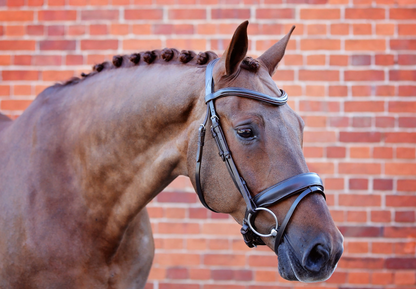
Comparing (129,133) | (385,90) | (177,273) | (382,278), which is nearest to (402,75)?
(385,90)

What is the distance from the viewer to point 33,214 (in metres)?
1.49

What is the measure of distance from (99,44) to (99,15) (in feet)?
0.82

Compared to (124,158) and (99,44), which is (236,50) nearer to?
(124,158)

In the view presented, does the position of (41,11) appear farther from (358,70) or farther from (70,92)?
(358,70)

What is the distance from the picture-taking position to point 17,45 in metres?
2.83

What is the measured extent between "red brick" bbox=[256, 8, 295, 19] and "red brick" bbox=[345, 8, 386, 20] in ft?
1.51

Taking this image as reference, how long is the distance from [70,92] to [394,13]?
2.61m

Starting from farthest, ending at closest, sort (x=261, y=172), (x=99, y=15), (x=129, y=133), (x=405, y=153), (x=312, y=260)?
(x=99, y=15) < (x=405, y=153) < (x=129, y=133) < (x=261, y=172) < (x=312, y=260)

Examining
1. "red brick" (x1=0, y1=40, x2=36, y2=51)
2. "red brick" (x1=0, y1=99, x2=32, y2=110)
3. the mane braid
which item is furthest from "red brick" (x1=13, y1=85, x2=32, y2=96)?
the mane braid

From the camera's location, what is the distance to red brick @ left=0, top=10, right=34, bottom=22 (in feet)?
9.25

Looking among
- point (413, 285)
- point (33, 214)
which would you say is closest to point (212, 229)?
point (33, 214)

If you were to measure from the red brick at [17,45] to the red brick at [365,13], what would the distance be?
8.90 feet

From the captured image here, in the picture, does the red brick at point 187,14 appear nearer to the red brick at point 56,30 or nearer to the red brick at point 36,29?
the red brick at point 56,30

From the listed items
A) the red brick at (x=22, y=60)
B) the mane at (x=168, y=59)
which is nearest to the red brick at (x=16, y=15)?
the red brick at (x=22, y=60)
